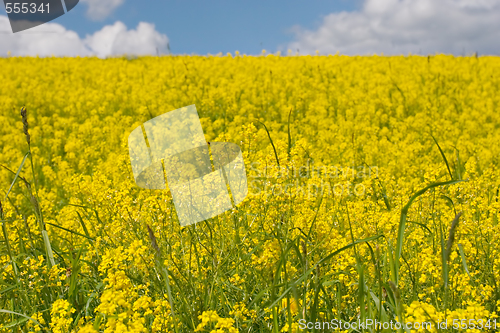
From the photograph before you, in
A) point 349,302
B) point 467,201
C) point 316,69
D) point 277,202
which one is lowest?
point 349,302

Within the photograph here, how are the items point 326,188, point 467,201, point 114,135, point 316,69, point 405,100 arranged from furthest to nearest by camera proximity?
point 316,69 < point 405,100 < point 114,135 < point 326,188 < point 467,201

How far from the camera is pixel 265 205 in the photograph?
2.50 meters

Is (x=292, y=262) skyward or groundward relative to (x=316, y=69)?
groundward

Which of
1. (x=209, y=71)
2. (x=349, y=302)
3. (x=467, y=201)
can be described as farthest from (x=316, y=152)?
(x=209, y=71)

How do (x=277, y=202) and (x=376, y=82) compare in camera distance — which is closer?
(x=277, y=202)

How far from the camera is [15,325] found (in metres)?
2.19

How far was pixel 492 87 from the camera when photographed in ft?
36.4

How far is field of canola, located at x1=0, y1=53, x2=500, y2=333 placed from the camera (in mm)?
2016

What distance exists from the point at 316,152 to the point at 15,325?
168 inches

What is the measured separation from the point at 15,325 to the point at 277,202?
165 cm

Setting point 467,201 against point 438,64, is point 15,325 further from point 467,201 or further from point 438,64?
point 438,64

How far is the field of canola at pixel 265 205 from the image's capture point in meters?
2.02

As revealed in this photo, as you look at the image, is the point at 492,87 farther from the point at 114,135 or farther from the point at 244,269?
the point at 244,269

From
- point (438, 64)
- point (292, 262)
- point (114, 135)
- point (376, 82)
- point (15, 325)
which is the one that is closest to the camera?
point (15, 325)
